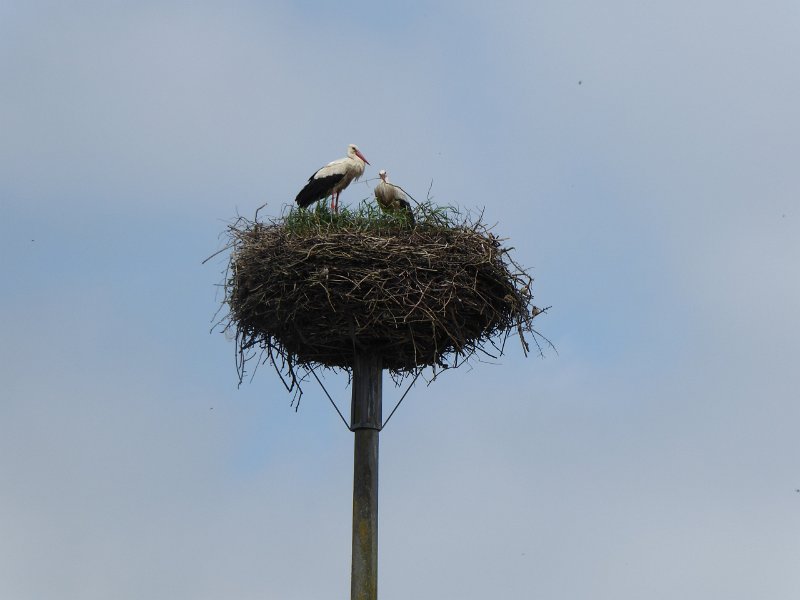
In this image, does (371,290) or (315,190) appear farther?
(315,190)

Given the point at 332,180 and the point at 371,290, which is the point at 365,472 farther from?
the point at 332,180

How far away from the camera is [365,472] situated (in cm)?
1015

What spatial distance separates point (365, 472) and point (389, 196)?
3.13 m

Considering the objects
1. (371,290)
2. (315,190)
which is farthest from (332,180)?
(371,290)

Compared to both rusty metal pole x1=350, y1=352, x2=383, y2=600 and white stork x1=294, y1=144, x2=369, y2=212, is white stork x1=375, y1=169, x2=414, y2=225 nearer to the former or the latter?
white stork x1=294, y1=144, x2=369, y2=212

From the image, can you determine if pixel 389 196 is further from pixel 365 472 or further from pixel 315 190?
pixel 365 472

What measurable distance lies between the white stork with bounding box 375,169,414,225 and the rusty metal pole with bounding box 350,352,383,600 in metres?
1.84

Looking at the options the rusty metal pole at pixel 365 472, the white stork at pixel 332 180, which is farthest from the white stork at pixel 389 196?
the rusty metal pole at pixel 365 472

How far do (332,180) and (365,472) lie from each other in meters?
3.67

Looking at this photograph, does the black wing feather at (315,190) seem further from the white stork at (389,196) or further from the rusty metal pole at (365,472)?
the rusty metal pole at (365,472)

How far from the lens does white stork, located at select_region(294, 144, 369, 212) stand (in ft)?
41.3

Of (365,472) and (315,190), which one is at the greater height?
(315,190)

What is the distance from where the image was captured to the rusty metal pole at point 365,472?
32.0ft

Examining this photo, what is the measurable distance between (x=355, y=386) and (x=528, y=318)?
1495mm
